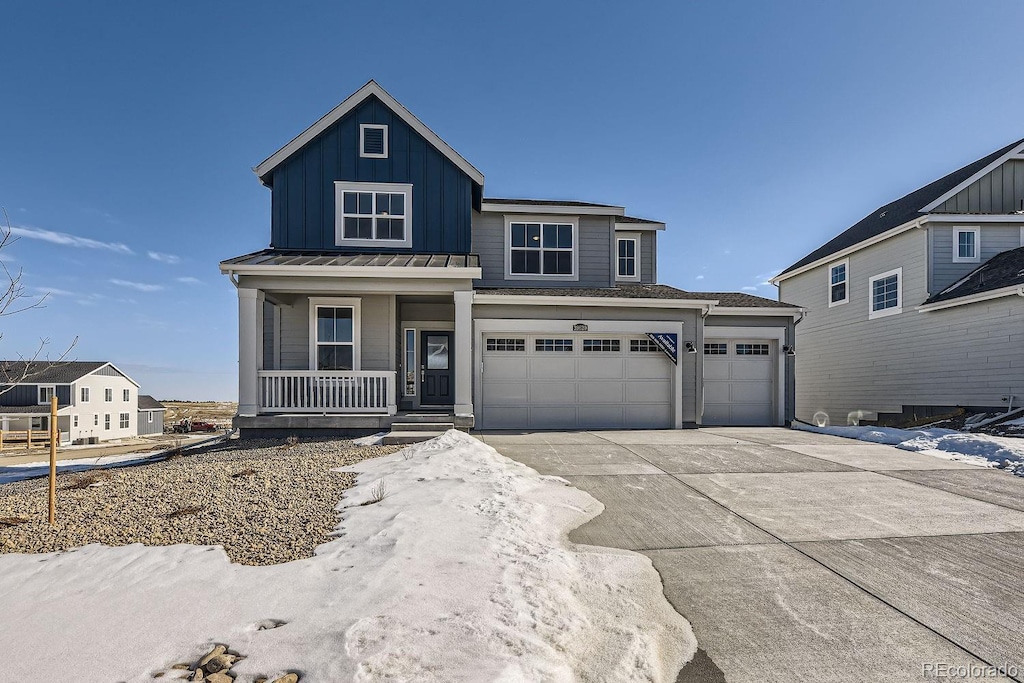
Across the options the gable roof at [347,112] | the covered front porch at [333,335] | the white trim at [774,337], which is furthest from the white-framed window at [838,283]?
the covered front porch at [333,335]

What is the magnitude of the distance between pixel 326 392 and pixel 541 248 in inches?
261

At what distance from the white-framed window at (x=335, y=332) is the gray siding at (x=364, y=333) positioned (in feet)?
0.61

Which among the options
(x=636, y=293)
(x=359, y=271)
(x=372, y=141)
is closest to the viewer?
(x=359, y=271)

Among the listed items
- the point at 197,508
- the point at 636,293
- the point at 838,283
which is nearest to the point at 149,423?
the point at 636,293

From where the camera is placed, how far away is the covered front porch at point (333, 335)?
379 inches

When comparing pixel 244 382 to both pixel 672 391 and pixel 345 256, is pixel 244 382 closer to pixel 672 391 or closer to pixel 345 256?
pixel 345 256

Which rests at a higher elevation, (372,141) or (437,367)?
(372,141)

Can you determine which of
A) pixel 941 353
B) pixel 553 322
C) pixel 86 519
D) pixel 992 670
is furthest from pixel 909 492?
pixel 941 353

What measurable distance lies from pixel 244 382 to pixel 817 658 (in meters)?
9.96

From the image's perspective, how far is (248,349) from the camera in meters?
9.67

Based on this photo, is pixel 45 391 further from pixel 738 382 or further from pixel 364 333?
pixel 738 382

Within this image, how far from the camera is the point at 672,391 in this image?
39.1ft

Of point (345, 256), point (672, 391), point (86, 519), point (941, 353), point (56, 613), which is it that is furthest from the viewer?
point (941, 353)

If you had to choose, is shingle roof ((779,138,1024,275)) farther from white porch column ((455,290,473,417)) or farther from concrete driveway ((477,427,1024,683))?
white porch column ((455,290,473,417))
